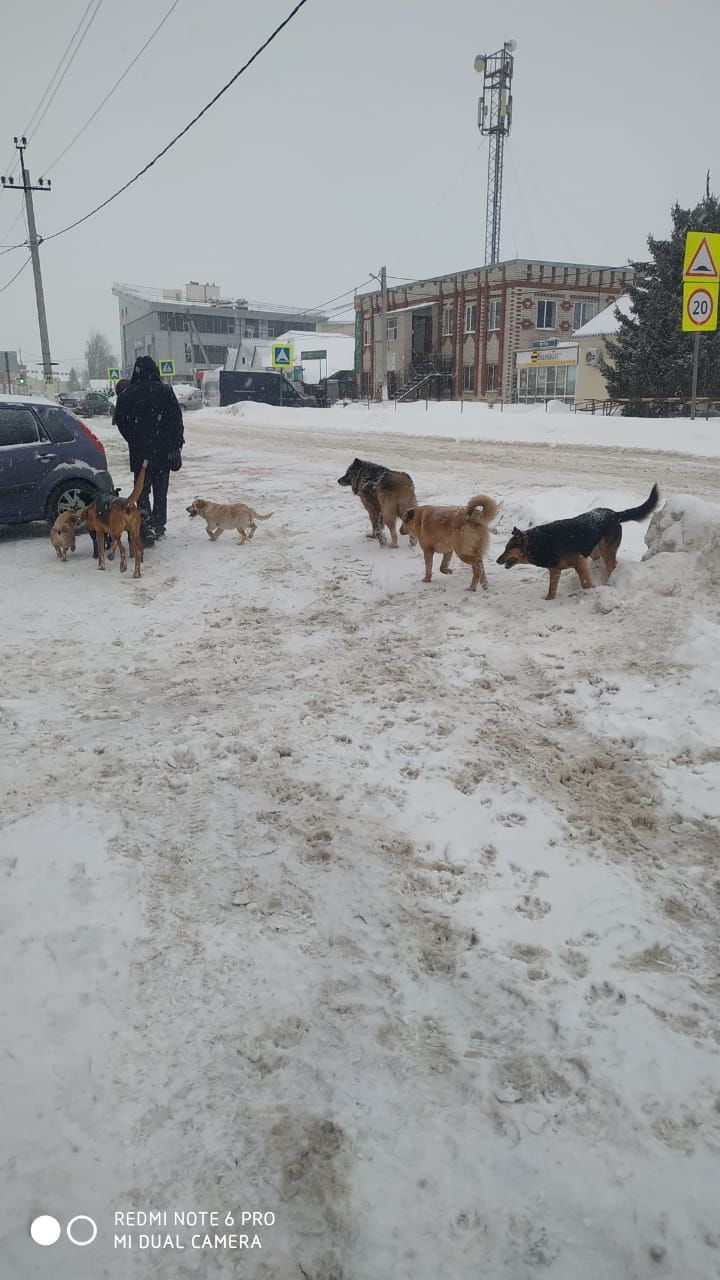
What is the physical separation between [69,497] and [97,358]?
171 metres

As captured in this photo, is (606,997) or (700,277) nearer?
(606,997)

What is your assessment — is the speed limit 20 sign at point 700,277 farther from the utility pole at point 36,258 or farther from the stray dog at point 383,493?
the utility pole at point 36,258

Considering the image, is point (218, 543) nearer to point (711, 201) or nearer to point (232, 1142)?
point (232, 1142)

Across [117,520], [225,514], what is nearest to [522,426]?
[225,514]

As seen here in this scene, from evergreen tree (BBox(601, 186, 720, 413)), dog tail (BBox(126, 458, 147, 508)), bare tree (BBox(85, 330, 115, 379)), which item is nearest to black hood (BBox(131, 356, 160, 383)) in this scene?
dog tail (BBox(126, 458, 147, 508))

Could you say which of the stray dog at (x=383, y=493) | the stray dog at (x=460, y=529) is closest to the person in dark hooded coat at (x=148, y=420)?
the stray dog at (x=383, y=493)

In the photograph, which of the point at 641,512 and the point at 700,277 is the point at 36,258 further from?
the point at 641,512

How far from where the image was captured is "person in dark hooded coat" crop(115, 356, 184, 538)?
852 centimetres

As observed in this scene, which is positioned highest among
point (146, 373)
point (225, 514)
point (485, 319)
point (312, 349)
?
point (312, 349)

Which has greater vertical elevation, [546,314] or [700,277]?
[546,314]

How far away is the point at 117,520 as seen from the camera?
790cm

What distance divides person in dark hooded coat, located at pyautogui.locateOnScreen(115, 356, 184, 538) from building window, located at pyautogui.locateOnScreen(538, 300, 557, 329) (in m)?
41.9

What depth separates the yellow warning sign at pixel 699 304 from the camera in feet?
52.8

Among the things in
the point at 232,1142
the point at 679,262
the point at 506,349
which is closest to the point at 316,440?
the point at 679,262
